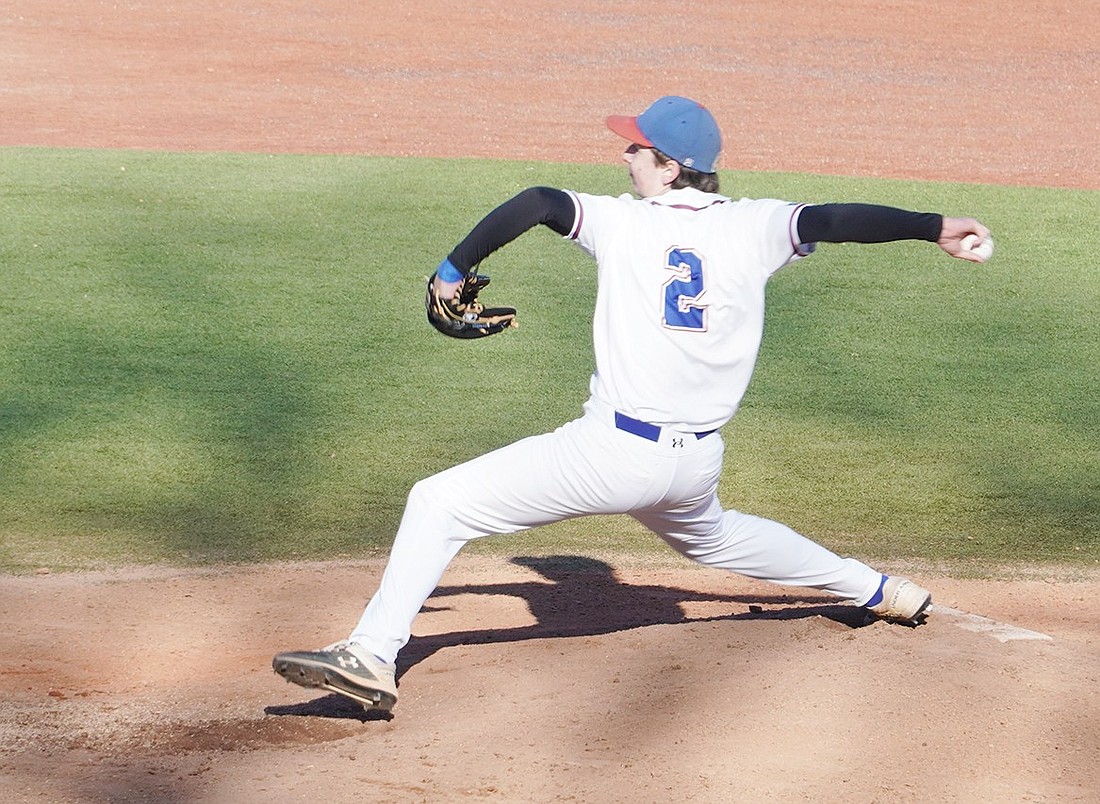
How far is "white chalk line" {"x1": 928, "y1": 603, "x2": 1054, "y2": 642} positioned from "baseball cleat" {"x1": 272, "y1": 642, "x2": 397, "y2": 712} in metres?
1.78

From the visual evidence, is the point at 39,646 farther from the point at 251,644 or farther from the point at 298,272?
the point at 298,272

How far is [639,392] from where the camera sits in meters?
3.79

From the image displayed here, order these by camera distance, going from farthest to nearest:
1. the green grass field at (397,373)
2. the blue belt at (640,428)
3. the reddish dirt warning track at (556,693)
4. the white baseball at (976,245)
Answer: the green grass field at (397,373), the blue belt at (640,428), the white baseball at (976,245), the reddish dirt warning track at (556,693)

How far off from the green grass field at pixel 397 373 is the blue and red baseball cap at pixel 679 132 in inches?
101

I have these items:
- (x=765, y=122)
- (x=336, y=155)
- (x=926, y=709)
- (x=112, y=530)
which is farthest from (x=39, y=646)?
(x=765, y=122)

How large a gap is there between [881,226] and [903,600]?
50.9 inches

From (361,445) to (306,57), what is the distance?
11211 mm

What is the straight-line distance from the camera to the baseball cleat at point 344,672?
3805mm

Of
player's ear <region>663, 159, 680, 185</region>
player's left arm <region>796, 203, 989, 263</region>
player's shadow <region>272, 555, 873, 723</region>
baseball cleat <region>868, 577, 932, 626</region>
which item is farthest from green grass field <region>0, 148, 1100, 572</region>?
player's ear <region>663, 159, 680, 185</region>

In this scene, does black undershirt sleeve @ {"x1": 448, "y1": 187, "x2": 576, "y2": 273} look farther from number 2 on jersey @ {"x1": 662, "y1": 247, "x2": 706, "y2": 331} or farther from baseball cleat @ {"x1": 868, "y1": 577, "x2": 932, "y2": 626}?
baseball cleat @ {"x1": 868, "y1": 577, "x2": 932, "y2": 626}

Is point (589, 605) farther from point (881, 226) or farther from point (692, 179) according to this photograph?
point (881, 226)

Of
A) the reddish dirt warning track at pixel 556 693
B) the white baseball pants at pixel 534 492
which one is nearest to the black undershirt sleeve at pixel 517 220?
the white baseball pants at pixel 534 492

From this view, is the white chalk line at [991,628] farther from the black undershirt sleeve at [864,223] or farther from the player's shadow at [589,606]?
the black undershirt sleeve at [864,223]

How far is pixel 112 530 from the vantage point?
5930 mm
